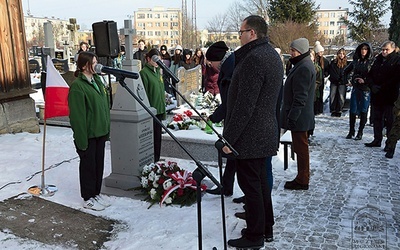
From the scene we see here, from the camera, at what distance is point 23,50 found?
7738mm

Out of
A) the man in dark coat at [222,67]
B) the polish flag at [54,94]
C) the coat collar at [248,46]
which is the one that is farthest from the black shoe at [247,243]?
the polish flag at [54,94]

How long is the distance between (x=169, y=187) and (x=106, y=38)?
12.7ft

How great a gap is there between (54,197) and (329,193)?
11.1ft

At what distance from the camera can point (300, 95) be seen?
470cm

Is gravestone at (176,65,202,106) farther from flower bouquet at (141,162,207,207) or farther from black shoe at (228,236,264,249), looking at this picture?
black shoe at (228,236,264,249)

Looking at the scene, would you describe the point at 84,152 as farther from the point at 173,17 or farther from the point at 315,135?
the point at 173,17

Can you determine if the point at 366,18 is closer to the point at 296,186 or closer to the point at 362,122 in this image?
the point at 362,122

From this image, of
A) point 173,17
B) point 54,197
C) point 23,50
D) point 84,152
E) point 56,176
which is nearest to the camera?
point 84,152

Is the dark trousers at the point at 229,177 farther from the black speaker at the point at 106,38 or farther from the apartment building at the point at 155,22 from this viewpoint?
the apartment building at the point at 155,22

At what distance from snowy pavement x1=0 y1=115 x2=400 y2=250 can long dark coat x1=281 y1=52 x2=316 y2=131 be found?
91 centimetres

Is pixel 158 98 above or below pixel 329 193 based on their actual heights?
above

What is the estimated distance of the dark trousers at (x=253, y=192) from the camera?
3.37 meters

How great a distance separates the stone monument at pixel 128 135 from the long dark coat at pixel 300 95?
1789 millimetres

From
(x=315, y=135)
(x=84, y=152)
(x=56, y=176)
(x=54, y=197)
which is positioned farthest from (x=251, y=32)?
(x=315, y=135)
